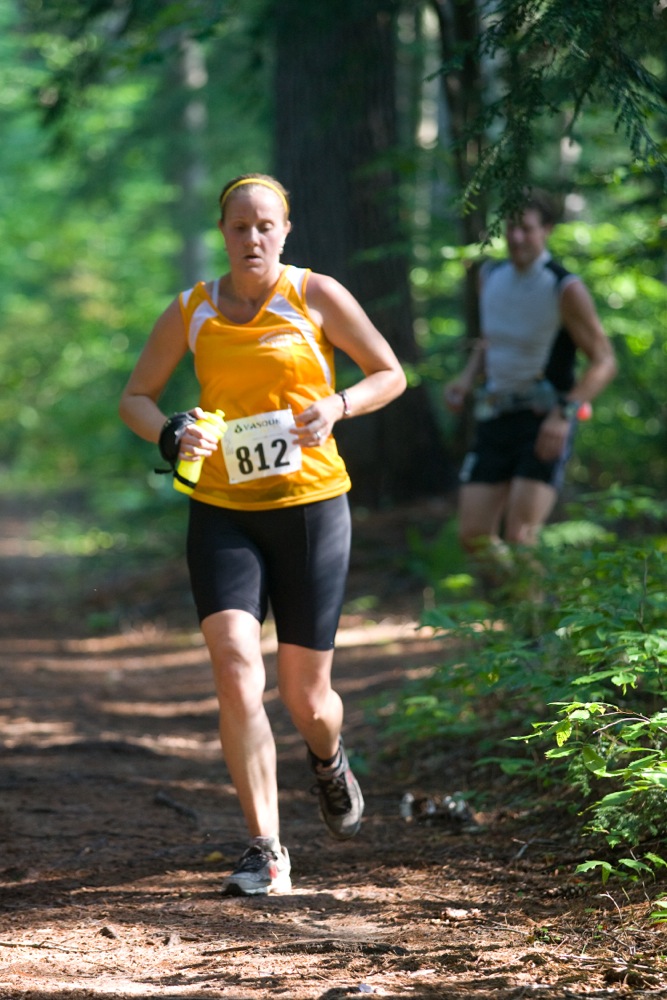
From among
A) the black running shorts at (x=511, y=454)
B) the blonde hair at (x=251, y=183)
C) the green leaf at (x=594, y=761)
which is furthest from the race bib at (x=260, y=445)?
the black running shorts at (x=511, y=454)

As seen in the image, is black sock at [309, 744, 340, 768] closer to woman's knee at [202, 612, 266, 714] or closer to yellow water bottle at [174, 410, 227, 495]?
woman's knee at [202, 612, 266, 714]

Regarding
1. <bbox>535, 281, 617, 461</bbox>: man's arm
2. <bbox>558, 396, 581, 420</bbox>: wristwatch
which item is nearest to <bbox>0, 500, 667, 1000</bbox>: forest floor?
<bbox>535, 281, 617, 461</bbox>: man's arm

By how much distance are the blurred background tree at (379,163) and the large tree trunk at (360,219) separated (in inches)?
0.8

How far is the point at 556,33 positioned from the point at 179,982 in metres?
3.11

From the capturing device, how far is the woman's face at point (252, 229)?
4.20 meters

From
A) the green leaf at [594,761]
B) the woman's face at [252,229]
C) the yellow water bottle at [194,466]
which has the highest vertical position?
the woman's face at [252,229]

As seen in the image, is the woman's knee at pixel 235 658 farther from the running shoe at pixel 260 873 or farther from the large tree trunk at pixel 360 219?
the large tree trunk at pixel 360 219

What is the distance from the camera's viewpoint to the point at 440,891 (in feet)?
13.4

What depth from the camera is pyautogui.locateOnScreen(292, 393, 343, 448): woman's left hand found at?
4.04 meters

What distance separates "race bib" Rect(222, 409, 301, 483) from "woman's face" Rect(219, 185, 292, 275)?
511 mm

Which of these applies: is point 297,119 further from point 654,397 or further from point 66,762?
point 66,762

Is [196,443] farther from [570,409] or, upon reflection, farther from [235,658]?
[570,409]

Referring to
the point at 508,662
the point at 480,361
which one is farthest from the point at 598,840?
the point at 480,361

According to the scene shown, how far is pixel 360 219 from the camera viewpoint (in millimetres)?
11125
